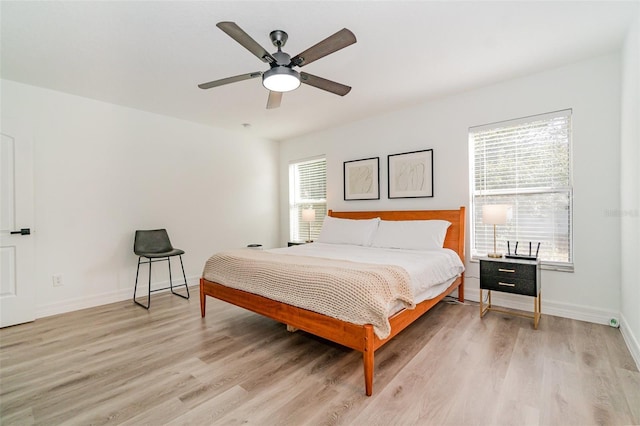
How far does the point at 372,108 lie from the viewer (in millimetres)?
4074

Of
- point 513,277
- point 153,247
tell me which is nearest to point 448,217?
point 513,277

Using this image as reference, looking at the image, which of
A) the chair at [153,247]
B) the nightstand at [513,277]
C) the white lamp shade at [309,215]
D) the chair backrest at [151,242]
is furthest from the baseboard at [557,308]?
the chair backrest at [151,242]

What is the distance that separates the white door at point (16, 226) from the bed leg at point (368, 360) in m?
3.59

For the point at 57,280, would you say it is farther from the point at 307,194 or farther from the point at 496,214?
the point at 496,214

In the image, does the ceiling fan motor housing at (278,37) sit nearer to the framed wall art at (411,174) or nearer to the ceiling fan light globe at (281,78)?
the ceiling fan light globe at (281,78)

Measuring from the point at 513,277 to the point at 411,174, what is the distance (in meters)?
1.78

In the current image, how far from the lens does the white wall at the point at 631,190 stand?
82.7 inches

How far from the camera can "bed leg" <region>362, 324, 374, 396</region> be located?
1.79 metres

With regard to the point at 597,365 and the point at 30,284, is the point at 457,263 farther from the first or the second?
the point at 30,284

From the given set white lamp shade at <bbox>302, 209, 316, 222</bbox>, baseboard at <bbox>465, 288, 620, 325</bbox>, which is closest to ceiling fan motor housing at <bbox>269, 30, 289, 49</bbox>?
white lamp shade at <bbox>302, 209, 316, 222</bbox>

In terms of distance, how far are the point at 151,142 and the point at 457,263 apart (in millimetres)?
4264

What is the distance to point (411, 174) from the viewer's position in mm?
4047

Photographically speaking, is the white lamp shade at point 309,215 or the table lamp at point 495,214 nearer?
the table lamp at point 495,214

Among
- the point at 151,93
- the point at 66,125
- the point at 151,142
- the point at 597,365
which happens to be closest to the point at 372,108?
the point at 151,93
